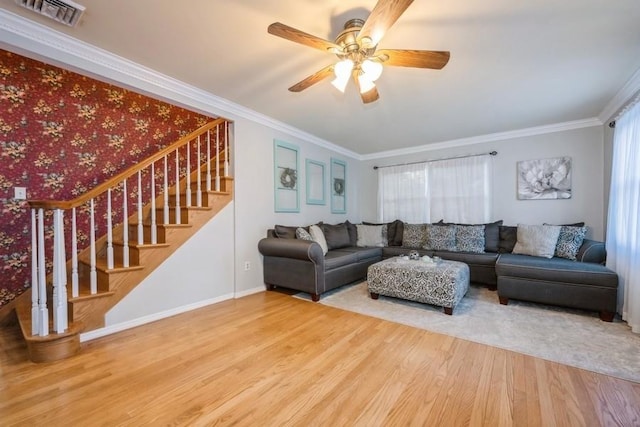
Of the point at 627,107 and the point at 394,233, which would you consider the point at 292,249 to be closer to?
the point at 394,233

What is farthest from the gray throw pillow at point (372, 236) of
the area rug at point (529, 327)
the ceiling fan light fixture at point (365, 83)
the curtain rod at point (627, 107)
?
the curtain rod at point (627, 107)

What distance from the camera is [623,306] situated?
2.55 metres

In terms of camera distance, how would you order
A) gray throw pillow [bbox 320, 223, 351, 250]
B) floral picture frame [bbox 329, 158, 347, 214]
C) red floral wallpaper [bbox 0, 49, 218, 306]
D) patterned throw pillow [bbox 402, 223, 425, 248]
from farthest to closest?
1. floral picture frame [bbox 329, 158, 347, 214]
2. patterned throw pillow [bbox 402, 223, 425, 248]
3. gray throw pillow [bbox 320, 223, 351, 250]
4. red floral wallpaper [bbox 0, 49, 218, 306]

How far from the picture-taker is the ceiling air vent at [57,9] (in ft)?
5.68

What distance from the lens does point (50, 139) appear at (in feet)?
8.73

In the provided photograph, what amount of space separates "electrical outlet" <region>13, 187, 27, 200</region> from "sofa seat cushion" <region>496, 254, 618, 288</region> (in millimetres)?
4886

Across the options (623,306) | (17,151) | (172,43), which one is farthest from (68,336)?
(623,306)

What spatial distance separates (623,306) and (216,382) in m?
3.59

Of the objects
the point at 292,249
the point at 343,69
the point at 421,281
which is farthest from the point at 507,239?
the point at 343,69

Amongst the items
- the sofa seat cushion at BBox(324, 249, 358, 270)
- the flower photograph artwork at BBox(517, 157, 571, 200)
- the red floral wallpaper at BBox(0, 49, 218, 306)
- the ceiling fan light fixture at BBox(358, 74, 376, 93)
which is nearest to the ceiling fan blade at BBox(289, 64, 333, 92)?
the ceiling fan light fixture at BBox(358, 74, 376, 93)

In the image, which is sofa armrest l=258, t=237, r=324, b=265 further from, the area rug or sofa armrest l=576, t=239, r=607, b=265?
sofa armrest l=576, t=239, r=607, b=265

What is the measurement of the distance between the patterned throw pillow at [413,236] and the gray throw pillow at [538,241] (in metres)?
1.28

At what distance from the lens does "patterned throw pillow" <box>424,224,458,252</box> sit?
421 cm

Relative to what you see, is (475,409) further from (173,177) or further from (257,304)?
(173,177)
